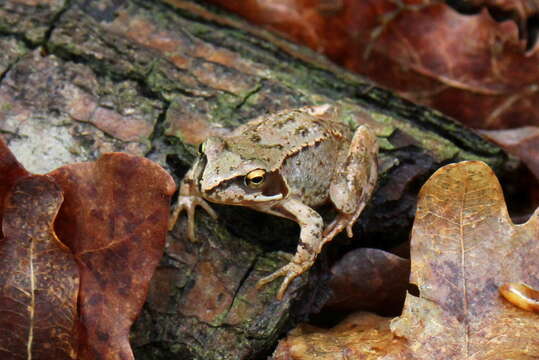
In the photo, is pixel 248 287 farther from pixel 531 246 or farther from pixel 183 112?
pixel 531 246

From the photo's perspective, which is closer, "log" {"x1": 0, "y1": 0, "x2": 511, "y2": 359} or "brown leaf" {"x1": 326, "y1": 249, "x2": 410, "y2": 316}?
"log" {"x1": 0, "y1": 0, "x2": 511, "y2": 359}

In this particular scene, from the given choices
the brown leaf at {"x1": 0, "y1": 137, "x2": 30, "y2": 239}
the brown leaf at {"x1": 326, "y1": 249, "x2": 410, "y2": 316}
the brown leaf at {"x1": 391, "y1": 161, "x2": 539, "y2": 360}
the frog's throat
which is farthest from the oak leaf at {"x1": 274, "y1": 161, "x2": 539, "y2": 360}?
→ the brown leaf at {"x1": 0, "y1": 137, "x2": 30, "y2": 239}

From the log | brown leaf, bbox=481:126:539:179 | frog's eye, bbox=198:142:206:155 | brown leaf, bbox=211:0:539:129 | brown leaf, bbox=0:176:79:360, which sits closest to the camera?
brown leaf, bbox=0:176:79:360

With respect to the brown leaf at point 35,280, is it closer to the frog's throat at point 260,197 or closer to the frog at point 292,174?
the frog at point 292,174

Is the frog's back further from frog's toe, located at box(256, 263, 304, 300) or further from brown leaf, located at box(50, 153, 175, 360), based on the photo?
brown leaf, located at box(50, 153, 175, 360)

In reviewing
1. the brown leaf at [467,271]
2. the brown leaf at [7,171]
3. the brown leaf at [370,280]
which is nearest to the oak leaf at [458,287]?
the brown leaf at [467,271]

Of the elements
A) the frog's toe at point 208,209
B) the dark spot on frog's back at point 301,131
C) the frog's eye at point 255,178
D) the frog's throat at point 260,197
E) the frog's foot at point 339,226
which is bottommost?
the frog's toe at point 208,209

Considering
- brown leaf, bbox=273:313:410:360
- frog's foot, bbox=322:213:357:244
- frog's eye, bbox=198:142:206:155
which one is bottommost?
brown leaf, bbox=273:313:410:360
